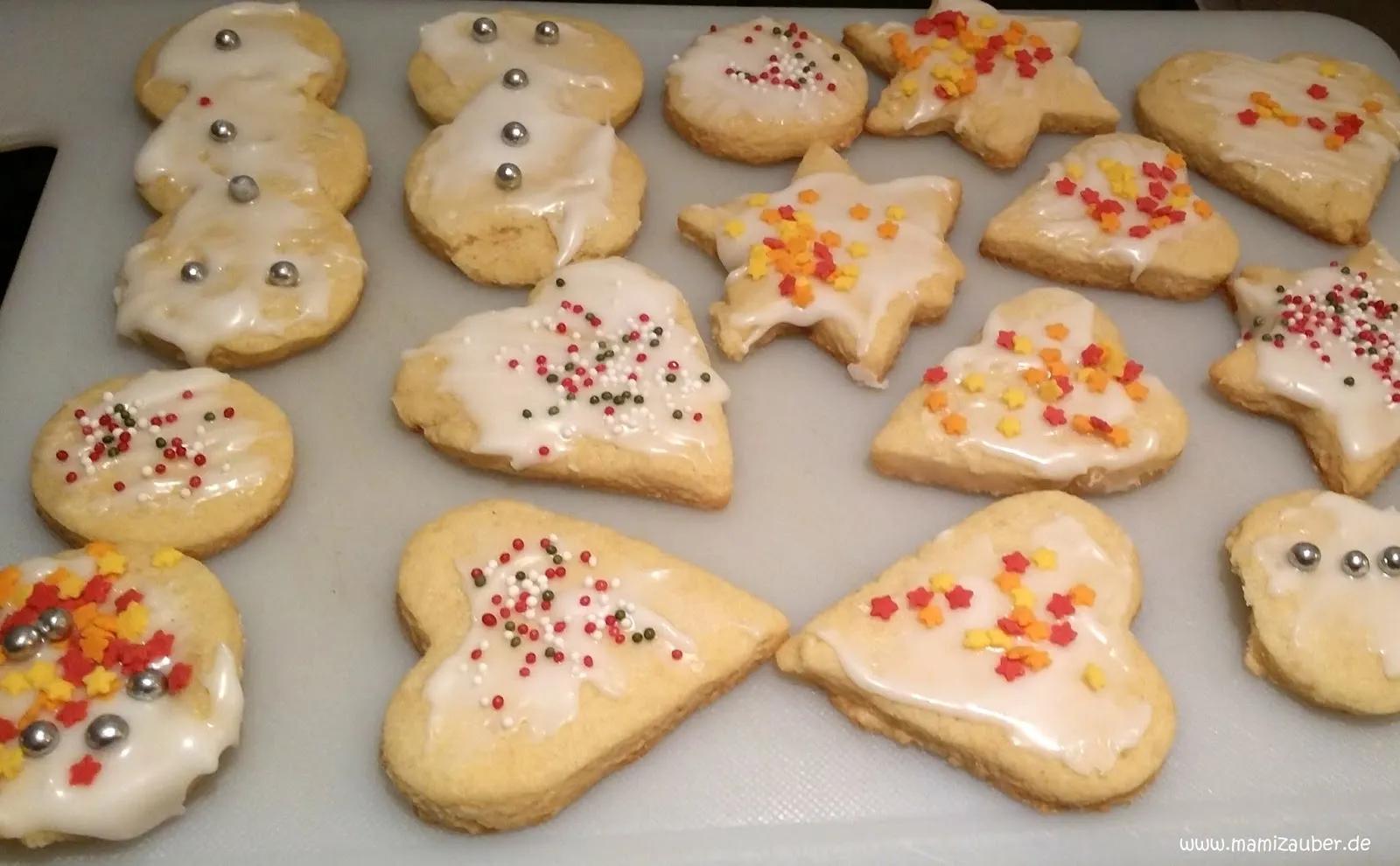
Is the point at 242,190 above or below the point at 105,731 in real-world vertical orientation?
above

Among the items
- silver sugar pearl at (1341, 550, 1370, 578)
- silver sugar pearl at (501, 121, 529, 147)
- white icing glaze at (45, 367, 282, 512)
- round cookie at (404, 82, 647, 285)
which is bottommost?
silver sugar pearl at (1341, 550, 1370, 578)

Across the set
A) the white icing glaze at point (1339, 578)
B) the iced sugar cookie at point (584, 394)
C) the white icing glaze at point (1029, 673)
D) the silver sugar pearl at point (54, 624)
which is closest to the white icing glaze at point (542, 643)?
the iced sugar cookie at point (584, 394)

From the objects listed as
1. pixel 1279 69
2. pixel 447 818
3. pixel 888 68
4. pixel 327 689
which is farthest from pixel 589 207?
pixel 1279 69

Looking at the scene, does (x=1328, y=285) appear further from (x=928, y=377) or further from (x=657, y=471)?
(x=657, y=471)

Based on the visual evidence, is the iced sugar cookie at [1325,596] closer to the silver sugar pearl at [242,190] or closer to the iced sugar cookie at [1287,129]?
the iced sugar cookie at [1287,129]

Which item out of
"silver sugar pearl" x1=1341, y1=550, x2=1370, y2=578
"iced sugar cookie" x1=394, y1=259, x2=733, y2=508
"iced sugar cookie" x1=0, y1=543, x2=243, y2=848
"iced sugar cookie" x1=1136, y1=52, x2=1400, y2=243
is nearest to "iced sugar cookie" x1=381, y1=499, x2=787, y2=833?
"iced sugar cookie" x1=394, y1=259, x2=733, y2=508

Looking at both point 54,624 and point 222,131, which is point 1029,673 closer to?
point 54,624

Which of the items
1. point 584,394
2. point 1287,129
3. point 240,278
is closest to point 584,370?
point 584,394

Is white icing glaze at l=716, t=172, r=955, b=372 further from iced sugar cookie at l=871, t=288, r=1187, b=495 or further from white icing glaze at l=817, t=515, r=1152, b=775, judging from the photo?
white icing glaze at l=817, t=515, r=1152, b=775
